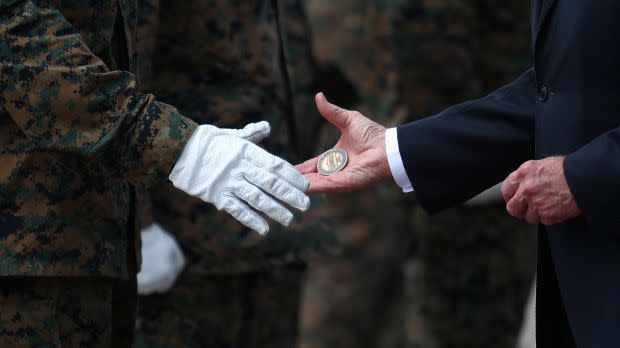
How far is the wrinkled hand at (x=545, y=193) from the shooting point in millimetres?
2615

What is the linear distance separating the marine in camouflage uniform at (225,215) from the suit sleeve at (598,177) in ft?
5.11

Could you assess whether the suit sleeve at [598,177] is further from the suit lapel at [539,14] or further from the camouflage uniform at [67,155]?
the camouflage uniform at [67,155]

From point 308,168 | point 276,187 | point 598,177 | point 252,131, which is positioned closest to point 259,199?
point 276,187

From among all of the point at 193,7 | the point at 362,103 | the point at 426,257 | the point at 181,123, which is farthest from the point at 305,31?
the point at 181,123

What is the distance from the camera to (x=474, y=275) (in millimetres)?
5676

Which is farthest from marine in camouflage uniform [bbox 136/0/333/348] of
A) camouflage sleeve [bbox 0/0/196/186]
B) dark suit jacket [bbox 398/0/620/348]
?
dark suit jacket [bbox 398/0/620/348]

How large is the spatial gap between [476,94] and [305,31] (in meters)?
1.11

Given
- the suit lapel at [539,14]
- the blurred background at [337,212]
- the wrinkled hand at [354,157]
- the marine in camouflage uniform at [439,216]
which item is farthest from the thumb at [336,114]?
the marine in camouflage uniform at [439,216]

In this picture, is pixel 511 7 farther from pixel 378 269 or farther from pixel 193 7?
pixel 193 7

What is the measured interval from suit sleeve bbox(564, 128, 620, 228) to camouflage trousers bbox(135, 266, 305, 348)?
165 cm

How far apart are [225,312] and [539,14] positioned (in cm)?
164

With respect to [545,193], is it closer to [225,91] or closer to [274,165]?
[274,165]

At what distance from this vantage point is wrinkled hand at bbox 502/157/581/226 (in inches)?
103

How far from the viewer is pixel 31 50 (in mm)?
2729
